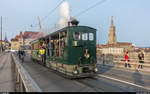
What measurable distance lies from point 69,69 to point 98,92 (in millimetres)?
3080

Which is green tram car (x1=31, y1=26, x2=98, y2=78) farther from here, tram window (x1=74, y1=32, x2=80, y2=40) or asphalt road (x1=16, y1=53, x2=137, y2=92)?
asphalt road (x1=16, y1=53, x2=137, y2=92)

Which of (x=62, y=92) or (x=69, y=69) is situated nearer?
(x=62, y=92)

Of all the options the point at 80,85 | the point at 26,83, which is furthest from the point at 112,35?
the point at 26,83

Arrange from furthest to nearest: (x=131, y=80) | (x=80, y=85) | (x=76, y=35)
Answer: (x=76, y=35), (x=131, y=80), (x=80, y=85)

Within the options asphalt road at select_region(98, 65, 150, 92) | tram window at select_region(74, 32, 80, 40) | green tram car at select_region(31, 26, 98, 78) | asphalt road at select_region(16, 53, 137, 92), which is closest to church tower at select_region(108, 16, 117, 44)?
asphalt road at select_region(98, 65, 150, 92)

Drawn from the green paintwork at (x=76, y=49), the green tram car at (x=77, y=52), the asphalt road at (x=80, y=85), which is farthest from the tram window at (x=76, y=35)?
the asphalt road at (x=80, y=85)

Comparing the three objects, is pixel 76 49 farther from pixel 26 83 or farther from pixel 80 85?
pixel 26 83

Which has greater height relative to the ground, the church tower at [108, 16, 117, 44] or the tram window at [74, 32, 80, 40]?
the church tower at [108, 16, 117, 44]

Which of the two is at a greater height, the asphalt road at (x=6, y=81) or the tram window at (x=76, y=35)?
the tram window at (x=76, y=35)

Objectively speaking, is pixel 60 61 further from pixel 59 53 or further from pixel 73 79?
pixel 73 79

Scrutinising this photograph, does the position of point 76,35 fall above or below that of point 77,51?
above

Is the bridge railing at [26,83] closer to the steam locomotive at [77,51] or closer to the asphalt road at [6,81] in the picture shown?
the asphalt road at [6,81]

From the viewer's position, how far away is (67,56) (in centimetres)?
941

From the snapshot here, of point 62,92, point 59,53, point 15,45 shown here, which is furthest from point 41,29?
point 15,45
